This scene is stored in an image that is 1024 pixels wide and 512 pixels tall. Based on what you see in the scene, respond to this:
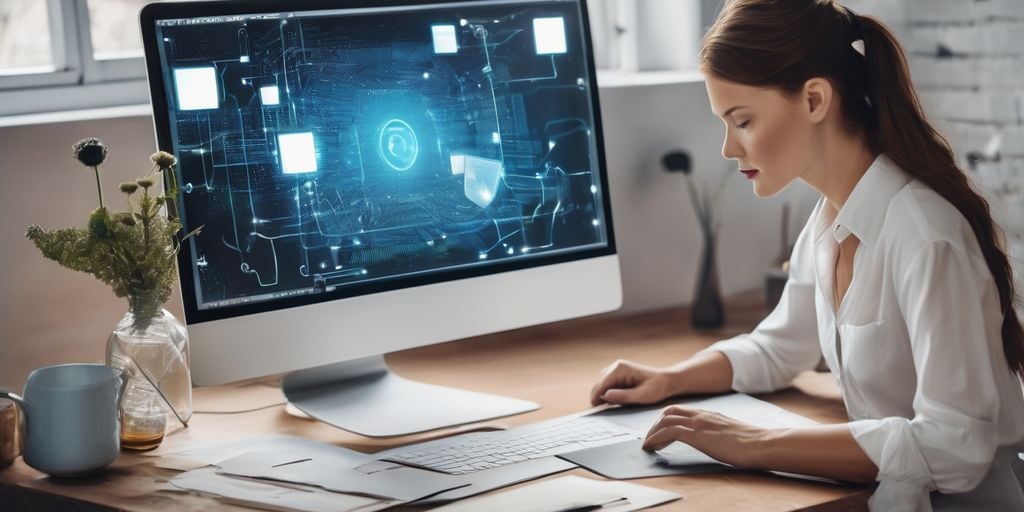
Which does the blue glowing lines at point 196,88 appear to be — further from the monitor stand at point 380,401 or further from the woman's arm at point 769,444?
the woman's arm at point 769,444

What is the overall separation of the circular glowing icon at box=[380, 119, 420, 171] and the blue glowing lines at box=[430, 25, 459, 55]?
→ 12cm

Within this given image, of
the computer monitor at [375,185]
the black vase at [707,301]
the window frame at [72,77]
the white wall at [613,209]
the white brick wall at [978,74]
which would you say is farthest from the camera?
the white brick wall at [978,74]

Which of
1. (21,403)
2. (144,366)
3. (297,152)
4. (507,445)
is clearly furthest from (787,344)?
(21,403)

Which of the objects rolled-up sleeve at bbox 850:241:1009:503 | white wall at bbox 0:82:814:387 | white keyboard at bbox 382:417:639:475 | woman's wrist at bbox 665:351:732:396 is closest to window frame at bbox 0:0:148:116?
white wall at bbox 0:82:814:387

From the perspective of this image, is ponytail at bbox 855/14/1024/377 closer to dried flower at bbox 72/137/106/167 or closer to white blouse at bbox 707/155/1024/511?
white blouse at bbox 707/155/1024/511

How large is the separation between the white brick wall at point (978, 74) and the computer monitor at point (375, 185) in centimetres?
93

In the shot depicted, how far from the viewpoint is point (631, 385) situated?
1.72m

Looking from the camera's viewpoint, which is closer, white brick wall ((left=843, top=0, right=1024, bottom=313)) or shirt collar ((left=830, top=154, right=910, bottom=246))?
shirt collar ((left=830, top=154, right=910, bottom=246))

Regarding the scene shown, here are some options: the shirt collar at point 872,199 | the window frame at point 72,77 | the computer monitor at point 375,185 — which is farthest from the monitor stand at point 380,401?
the window frame at point 72,77

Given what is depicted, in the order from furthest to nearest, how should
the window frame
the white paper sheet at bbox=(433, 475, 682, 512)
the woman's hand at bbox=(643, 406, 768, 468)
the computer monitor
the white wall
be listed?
the window frame → the white wall → the computer monitor → the woman's hand at bbox=(643, 406, 768, 468) → the white paper sheet at bbox=(433, 475, 682, 512)

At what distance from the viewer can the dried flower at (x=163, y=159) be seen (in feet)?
4.77

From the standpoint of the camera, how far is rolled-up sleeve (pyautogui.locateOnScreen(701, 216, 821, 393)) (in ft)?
5.72

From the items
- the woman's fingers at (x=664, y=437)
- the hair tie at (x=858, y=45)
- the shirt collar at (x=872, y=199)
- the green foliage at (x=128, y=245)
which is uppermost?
the hair tie at (x=858, y=45)

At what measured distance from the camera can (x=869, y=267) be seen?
1.48 m
